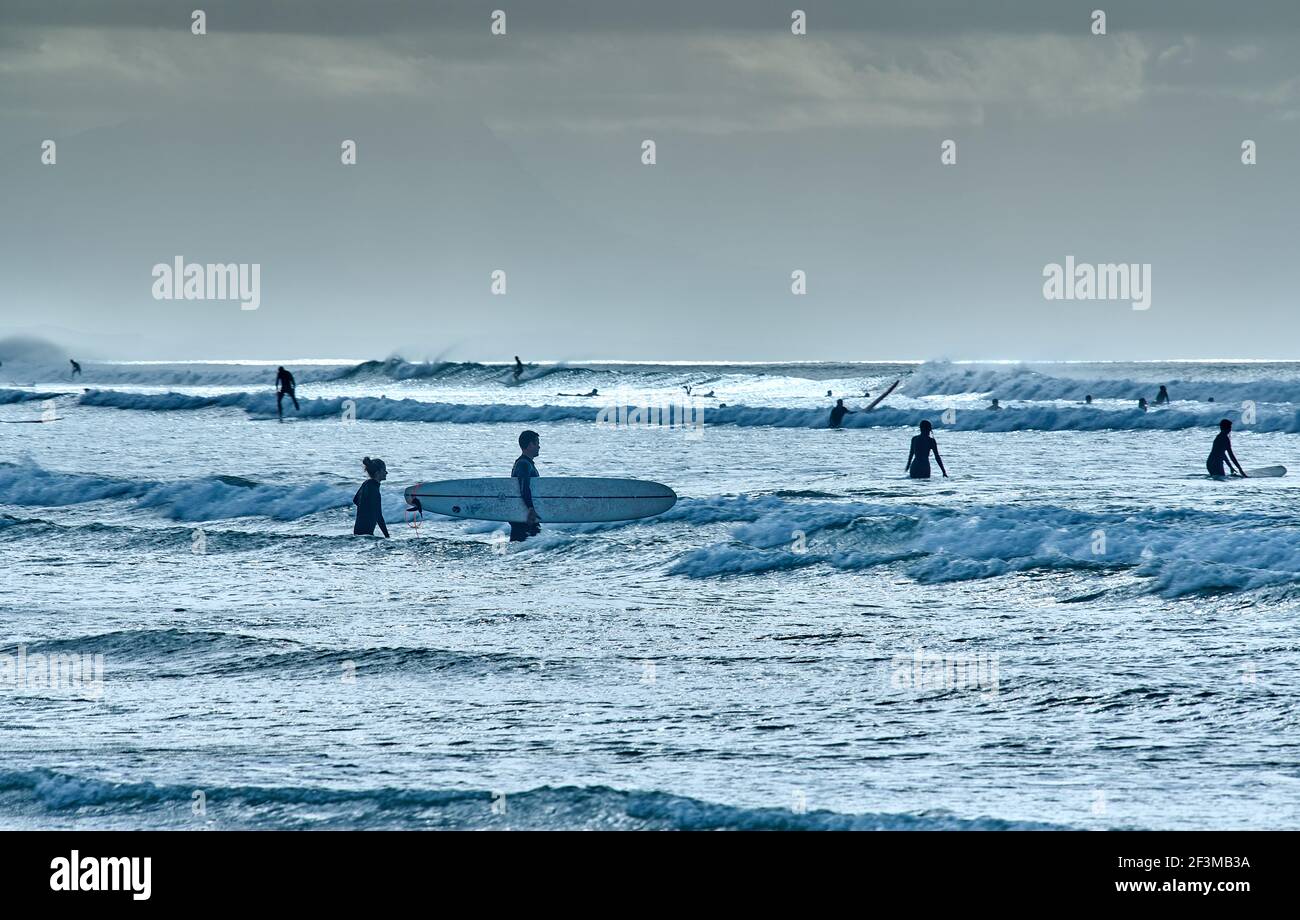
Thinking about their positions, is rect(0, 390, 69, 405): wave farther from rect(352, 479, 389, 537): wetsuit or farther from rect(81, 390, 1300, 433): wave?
rect(352, 479, 389, 537): wetsuit

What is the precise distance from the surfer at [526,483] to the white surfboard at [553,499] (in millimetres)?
191

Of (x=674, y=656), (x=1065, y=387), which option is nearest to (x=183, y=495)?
(x=674, y=656)

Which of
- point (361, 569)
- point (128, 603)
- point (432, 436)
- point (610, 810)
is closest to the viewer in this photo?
point (610, 810)

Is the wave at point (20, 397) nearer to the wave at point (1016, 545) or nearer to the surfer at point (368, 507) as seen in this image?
the surfer at point (368, 507)

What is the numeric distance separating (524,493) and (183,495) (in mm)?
8414

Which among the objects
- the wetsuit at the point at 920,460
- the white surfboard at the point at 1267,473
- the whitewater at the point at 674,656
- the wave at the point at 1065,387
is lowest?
the whitewater at the point at 674,656

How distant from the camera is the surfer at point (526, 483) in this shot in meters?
17.6

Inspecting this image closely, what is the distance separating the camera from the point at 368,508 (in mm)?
19141

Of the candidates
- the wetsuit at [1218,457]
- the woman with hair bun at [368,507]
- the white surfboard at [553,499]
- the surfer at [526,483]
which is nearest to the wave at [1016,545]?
the white surfboard at [553,499]

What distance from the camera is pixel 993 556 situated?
16984mm

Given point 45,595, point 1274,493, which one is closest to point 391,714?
point 45,595
